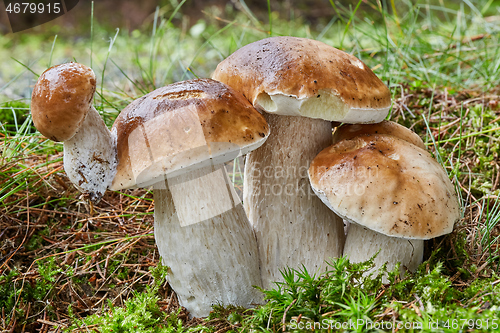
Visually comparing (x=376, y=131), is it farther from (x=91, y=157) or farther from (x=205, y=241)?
(x=91, y=157)

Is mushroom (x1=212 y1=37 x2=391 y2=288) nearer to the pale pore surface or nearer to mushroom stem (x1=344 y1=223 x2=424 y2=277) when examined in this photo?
the pale pore surface

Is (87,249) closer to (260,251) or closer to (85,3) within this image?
(260,251)

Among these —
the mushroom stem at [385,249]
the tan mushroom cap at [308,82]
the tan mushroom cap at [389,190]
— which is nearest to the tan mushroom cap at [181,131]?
the tan mushroom cap at [308,82]

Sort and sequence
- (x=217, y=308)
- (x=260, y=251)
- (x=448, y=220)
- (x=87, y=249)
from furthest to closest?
(x=87, y=249), (x=260, y=251), (x=217, y=308), (x=448, y=220)

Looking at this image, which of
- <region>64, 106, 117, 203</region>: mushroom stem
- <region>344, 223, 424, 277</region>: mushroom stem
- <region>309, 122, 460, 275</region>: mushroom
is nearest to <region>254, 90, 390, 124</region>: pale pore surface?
<region>309, 122, 460, 275</region>: mushroom

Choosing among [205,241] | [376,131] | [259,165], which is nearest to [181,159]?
[205,241]

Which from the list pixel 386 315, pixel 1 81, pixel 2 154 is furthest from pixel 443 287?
pixel 1 81
